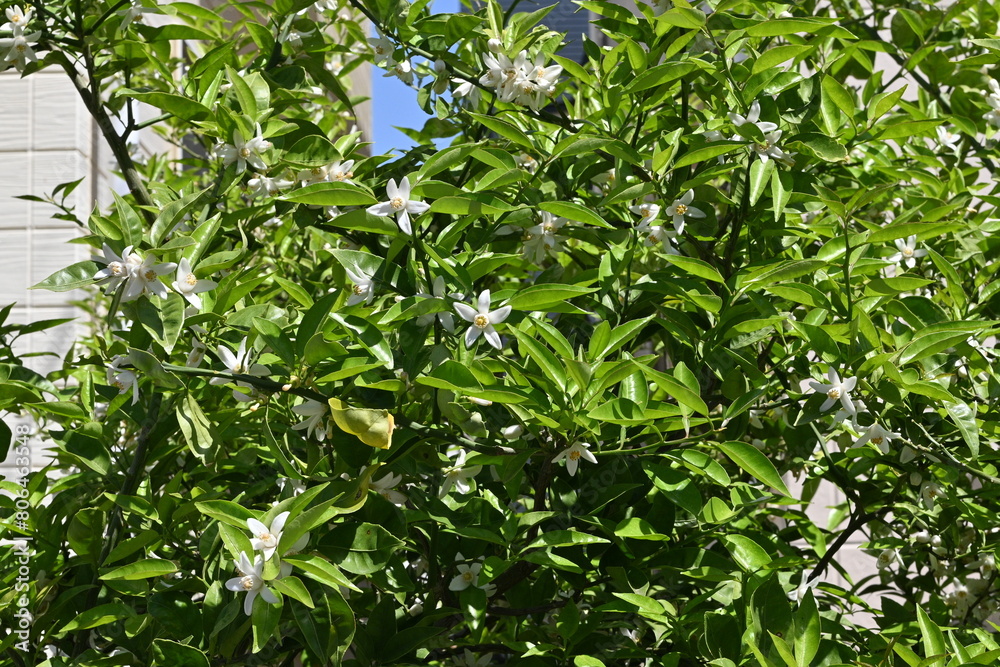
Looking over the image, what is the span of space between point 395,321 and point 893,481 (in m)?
1.06

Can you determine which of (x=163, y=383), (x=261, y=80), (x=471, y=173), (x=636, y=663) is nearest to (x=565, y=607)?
(x=636, y=663)

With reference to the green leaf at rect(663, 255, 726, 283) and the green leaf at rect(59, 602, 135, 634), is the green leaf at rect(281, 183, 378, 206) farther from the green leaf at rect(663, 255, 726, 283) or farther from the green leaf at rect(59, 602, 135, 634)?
the green leaf at rect(59, 602, 135, 634)

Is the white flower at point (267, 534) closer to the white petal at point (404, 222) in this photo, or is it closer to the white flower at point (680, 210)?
the white petal at point (404, 222)

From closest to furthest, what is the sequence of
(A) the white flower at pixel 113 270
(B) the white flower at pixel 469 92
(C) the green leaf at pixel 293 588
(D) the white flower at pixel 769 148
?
(C) the green leaf at pixel 293 588 → (A) the white flower at pixel 113 270 → (D) the white flower at pixel 769 148 → (B) the white flower at pixel 469 92

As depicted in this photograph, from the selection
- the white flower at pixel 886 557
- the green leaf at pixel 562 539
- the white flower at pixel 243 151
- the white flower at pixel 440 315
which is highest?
the white flower at pixel 243 151

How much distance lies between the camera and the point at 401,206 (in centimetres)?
115

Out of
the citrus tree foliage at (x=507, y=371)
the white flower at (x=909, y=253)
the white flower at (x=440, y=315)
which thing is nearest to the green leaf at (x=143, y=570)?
the citrus tree foliage at (x=507, y=371)

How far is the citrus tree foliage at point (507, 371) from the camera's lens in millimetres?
1104

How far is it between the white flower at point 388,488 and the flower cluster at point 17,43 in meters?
0.92

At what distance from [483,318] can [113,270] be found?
47 cm

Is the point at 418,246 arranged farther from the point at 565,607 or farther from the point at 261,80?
the point at 565,607

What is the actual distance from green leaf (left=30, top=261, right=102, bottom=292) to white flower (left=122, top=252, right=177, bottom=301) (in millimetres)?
57

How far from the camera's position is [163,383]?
3.59ft

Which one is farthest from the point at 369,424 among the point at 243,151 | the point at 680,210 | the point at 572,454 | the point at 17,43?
the point at 17,43
